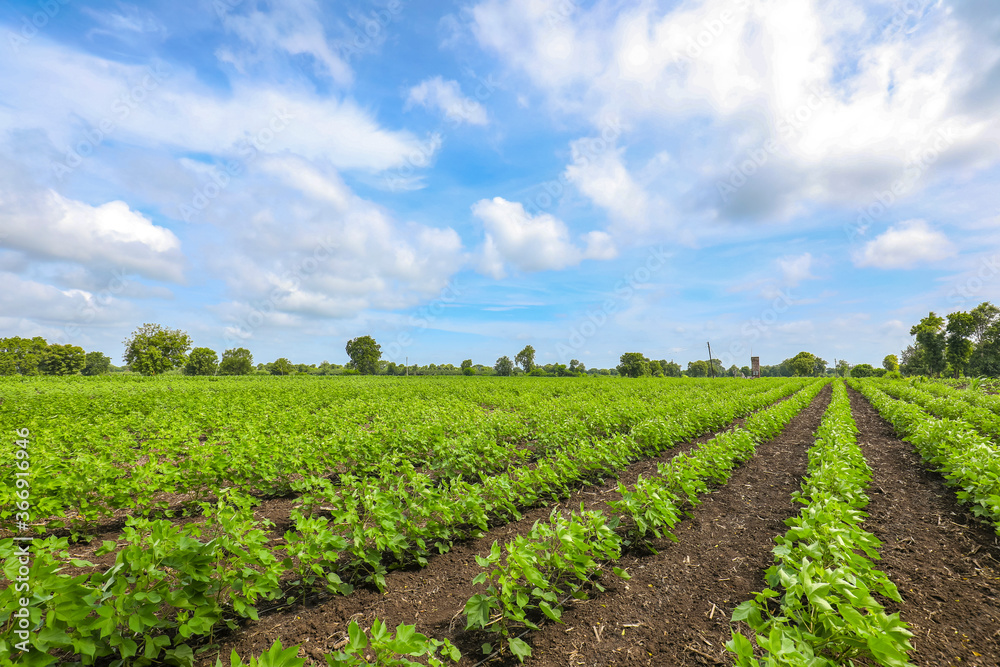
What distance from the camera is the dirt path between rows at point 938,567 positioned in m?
3.41

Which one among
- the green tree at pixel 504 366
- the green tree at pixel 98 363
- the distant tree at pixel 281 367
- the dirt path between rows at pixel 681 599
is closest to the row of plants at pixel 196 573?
the dirt path between rows at pixel 681 599

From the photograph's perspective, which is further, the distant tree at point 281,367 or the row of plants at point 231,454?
the distant tree at point 281,367

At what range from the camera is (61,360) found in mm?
79750

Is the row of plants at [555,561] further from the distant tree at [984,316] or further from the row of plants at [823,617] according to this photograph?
the distant tree at [984,316]

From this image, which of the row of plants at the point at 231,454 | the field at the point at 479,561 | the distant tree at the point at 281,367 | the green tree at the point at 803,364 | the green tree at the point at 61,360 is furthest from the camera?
the green tree at the point at 803,364

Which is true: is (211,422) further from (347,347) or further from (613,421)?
(347,347)

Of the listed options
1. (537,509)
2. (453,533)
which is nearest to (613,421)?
(537,509)

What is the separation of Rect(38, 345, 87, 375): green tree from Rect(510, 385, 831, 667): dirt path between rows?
116 metres

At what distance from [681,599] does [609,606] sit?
2.58 ft

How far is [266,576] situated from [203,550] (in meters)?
0.56

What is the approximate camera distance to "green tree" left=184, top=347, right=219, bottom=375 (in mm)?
92438

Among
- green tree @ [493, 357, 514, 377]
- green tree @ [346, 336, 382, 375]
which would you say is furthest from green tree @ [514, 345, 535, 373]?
green tree @ [346, 336, 382, 375]

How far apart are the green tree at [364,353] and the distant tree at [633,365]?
6665 centimetres

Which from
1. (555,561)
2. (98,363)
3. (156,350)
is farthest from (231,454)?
(98,363)
